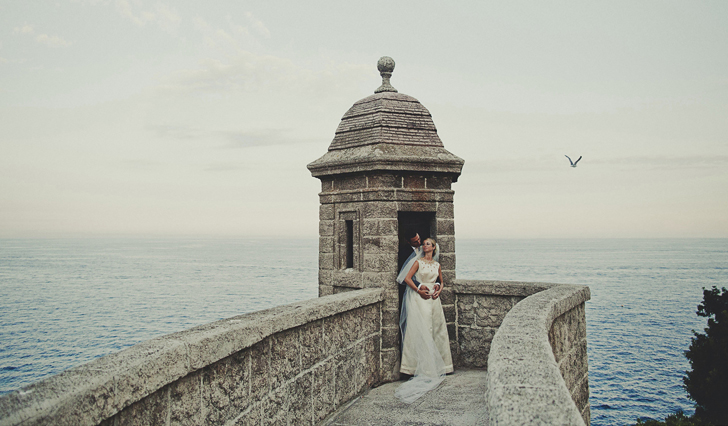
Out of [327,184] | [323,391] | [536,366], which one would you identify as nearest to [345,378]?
[323,391]

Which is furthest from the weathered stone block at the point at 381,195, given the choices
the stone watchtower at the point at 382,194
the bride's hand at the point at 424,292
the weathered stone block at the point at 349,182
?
the bride's hand at the point at 424,292

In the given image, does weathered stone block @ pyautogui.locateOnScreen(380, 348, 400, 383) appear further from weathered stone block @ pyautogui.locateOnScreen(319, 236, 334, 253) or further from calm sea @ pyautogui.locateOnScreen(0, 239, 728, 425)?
calm sea @ pyautogui.locateOnScreen(0, 239, 728, 425)

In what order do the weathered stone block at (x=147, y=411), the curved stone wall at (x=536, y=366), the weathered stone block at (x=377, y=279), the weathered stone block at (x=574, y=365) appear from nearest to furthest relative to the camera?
1. the curved stone wall at (x=536, y=366)
2. the weathered stone block at (x=147, y=411)
3. the weathered stone block at (x=574, y=365)
4. the weathered stone block at (x=377, y=279)

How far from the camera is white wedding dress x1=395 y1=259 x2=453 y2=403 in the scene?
5680 mm

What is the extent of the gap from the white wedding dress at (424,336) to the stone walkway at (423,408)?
0.21 meters

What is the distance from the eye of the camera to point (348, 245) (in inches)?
250

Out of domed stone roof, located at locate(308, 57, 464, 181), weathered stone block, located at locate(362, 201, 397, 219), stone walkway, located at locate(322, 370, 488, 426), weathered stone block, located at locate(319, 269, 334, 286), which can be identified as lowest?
stone walkway, located at locate(322, 370, 488, 426)

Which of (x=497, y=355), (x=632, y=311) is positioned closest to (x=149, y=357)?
(x=497, y=355)

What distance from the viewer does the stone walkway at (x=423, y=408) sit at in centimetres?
436

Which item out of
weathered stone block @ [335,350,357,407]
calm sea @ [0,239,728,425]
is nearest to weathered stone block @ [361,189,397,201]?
weathered stone block @ [335,350,357,407]

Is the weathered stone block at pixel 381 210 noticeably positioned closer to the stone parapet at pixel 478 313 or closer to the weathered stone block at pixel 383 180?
the weathered stone block at pixel 383 180

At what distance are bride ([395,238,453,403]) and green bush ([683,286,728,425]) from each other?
6497mm

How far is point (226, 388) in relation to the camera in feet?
10.2

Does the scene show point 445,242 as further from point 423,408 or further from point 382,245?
point 423,408
